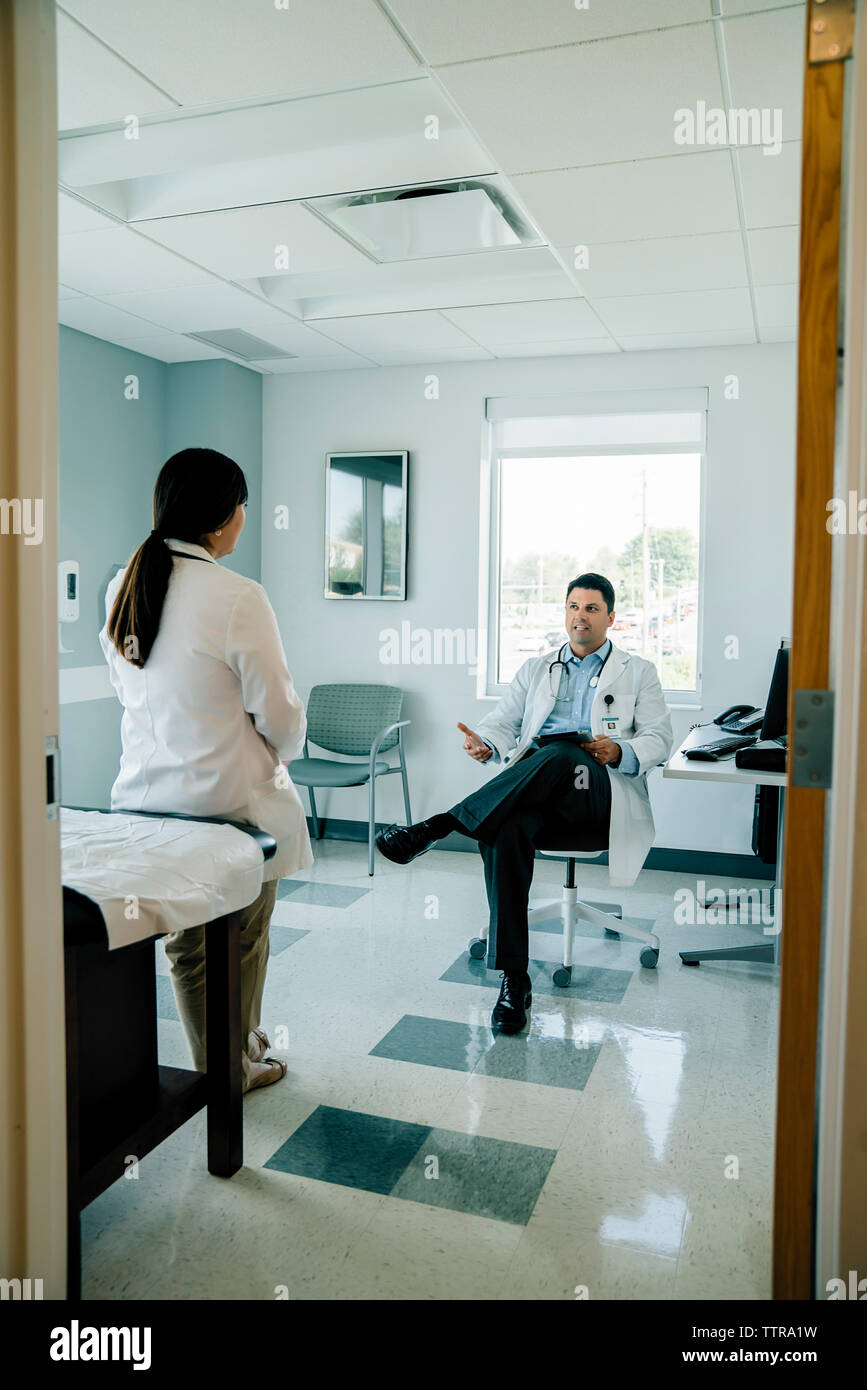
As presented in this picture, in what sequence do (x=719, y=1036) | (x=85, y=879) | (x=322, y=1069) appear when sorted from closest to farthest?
(x=85, y=879) < (x=322, y=1069) < (x=719, y=1036)

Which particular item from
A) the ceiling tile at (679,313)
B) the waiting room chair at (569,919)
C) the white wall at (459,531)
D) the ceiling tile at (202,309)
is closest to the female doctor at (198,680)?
the waiting room chair at (569,919)

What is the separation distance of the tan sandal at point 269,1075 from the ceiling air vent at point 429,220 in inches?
100

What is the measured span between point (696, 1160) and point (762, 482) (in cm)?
322

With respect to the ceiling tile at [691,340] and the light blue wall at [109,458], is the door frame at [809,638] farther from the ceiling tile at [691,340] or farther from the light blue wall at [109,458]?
the light blue wall at [109,458]

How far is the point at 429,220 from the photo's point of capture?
3.27m

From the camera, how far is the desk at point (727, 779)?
2.91m

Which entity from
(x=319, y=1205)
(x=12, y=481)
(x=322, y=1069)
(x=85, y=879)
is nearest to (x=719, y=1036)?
(x=322, y=1069)

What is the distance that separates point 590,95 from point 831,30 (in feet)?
4.47

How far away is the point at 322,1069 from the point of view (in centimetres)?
263

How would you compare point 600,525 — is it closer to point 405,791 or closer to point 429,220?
point 405,791

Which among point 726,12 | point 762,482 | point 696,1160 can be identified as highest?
point 726,12

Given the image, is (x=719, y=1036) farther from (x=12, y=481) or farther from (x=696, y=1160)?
(x=12, y=481)

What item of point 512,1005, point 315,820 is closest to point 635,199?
point 512,1005
